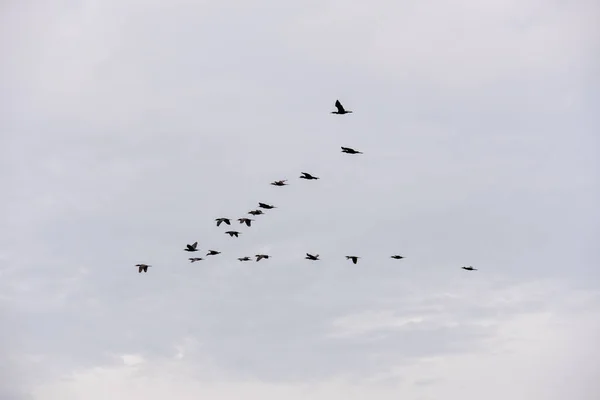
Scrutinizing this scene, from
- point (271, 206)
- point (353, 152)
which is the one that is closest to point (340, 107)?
point (353, 152)

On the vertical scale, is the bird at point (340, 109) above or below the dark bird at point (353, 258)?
above

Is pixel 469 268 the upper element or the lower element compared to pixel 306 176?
lower

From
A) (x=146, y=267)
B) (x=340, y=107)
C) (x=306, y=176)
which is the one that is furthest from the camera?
(x=146, y=267)

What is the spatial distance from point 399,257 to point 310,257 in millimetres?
15760

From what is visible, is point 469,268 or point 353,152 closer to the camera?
point 353,152

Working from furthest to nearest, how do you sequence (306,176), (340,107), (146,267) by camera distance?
(146,267)
(306,176)
(340,107)

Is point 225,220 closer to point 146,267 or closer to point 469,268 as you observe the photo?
point 146,267

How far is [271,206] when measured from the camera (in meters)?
177

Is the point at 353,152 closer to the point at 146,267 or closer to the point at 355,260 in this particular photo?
the point at 355,260

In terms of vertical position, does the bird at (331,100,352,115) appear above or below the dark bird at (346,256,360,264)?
above

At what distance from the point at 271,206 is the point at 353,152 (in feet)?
78.6

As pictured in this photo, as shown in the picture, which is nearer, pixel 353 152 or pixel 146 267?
pixel 353 152

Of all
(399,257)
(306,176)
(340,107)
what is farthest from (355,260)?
Answer: (340,107)

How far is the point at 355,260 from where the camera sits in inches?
7047
